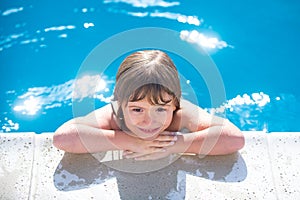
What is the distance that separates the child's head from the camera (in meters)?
2.28

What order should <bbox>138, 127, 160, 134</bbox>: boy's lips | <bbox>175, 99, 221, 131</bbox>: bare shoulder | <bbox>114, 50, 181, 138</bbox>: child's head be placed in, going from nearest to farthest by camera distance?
<bbox>114, 50, 181, 138</bbox>: child's head
<bbox>138, 127, 160, 134</bbox>: boy's lips
<bbox>175, 99, 221, 131</bbox>: bare shoulder

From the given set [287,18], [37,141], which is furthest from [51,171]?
[287,18]

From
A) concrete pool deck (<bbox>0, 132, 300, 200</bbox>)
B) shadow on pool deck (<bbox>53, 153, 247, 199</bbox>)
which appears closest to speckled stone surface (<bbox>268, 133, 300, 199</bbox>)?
concrete pool deck (<bbox>0, 132, 300, 200</bbox>)

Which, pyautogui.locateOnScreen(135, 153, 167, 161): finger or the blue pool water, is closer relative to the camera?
pyautogui.locateOnScreen(135, 153, 167, 161): finger

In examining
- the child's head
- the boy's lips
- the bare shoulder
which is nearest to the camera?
the child's head

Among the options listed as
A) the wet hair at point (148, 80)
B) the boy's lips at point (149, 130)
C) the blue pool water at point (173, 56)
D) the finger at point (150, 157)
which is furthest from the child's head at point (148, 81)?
the blue pool water at point (173, 56)

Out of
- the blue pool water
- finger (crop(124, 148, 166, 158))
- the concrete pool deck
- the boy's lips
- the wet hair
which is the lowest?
the concrete pool deck

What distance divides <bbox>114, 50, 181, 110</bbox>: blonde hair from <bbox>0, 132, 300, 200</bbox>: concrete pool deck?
0.34m

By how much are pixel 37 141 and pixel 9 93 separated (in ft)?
4.41

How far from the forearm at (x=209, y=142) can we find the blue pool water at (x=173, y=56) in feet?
3.90

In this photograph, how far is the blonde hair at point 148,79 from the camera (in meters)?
2.28

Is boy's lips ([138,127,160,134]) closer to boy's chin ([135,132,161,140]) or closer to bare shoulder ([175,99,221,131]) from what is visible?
boy's chin ([135,132,161,140])

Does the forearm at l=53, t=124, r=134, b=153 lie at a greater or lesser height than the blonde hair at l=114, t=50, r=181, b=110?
lesser

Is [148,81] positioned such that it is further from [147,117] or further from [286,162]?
[286,162]
